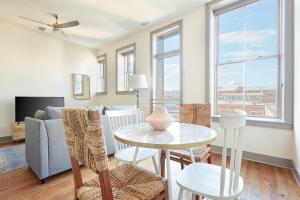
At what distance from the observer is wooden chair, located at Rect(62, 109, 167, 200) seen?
80cm

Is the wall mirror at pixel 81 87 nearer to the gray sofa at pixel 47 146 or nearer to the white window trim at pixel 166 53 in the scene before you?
the white window trim at pixel 166 53

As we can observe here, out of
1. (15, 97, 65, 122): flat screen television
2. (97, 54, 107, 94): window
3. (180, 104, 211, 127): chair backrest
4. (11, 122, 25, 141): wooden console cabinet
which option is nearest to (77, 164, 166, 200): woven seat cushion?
(180, 104, 211, 127): chair backrest

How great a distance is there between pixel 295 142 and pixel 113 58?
474 centimetres

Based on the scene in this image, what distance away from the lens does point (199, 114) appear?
1992mm

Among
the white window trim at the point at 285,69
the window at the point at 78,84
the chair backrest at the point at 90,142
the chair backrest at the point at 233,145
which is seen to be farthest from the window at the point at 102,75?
the chair backrest at the point at 233,145

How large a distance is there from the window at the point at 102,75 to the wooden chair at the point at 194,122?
4084mm

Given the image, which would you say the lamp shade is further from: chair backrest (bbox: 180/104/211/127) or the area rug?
the area rug

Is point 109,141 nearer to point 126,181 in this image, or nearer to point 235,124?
point 126,181

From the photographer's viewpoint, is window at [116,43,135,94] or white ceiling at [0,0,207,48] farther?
window at [116,43,135,94]

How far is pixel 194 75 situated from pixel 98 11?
2.33 m

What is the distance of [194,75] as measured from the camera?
329 cm

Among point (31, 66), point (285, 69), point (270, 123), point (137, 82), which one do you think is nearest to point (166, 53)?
point (137, 82)

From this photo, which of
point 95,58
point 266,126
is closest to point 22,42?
point 95,58

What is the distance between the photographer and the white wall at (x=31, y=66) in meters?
3.91
